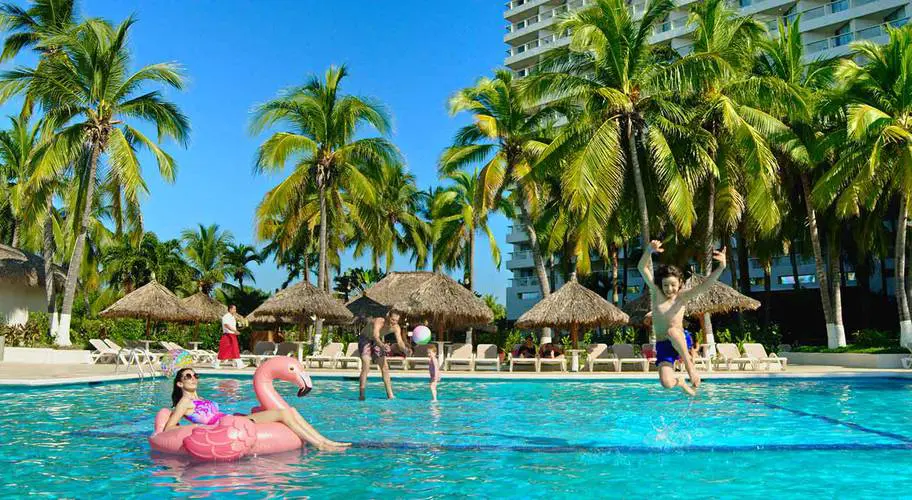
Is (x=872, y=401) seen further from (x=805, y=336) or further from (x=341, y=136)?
(x=805, y=336)

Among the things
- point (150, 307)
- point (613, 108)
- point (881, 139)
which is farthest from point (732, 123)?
point (150, 307)

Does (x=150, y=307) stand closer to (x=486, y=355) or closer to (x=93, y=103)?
(x=93, y=103)

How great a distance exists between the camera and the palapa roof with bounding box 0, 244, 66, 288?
25562 millimetres

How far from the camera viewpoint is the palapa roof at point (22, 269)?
83.9ft

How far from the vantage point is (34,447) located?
277 inches

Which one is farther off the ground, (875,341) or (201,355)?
(201,355)

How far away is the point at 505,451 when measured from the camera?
22.7ft

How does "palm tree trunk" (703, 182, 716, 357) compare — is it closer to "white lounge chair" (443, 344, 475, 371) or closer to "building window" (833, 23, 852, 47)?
"white lounge chair" (443, 344, 475, 371)

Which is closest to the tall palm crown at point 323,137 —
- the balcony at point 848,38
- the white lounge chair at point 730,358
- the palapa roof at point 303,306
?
the palapa roof at point 303,306

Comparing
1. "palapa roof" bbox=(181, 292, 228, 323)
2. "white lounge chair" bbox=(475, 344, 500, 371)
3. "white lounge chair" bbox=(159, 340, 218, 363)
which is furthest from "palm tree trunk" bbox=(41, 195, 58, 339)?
"white lounge chair" bbox=(475, 344, 500, 371)

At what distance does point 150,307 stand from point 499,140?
13107 millimetres

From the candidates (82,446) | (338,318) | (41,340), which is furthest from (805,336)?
(82,446)

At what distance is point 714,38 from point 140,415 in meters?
19.1

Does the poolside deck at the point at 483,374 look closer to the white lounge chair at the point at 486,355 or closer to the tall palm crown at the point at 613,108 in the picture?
the white lounge chair at the point at 486,355
